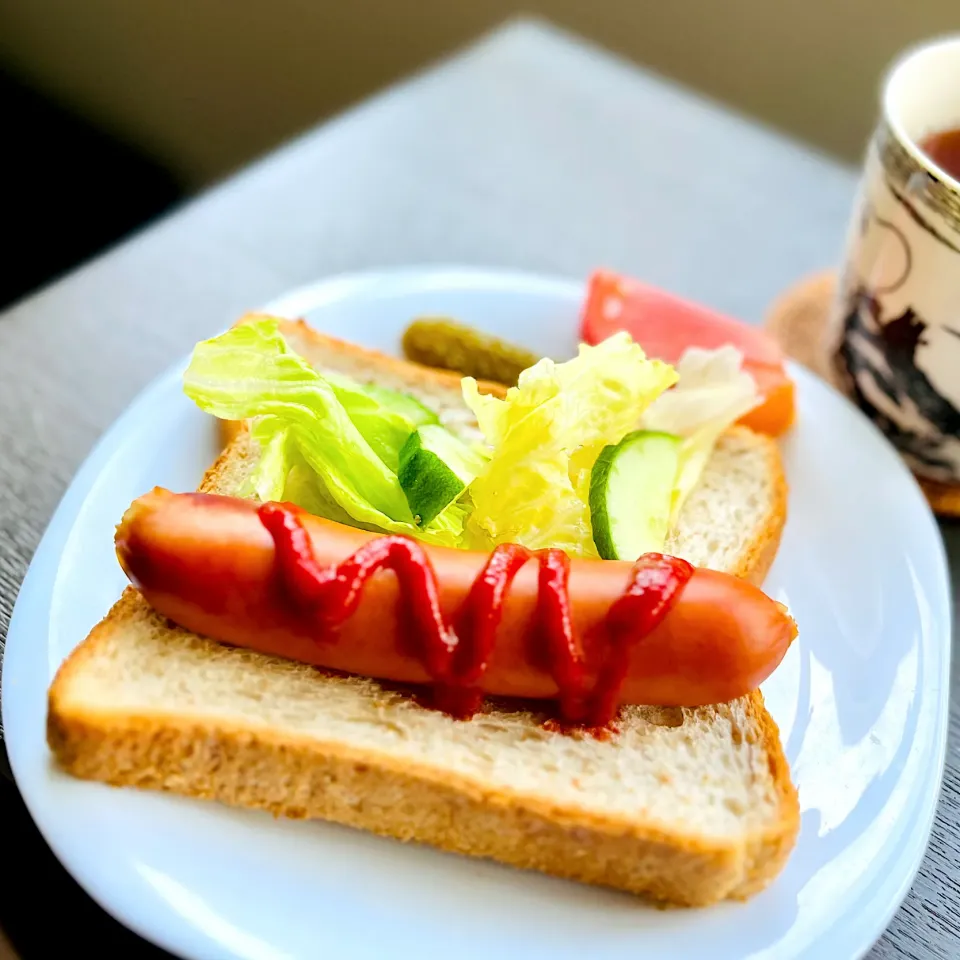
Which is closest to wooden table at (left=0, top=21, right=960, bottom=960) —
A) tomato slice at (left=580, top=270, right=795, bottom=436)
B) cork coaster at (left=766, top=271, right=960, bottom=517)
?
cork coaster at (left=766, top=271, right=960, bottom=517)

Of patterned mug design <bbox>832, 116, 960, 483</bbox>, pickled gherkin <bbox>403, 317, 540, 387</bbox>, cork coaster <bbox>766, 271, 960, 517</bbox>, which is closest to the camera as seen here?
patterned mug design <bbox>832, 116, 960, 483</bbox>

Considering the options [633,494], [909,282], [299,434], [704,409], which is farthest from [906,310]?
[299,434]

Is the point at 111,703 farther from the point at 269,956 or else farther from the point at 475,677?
the point at 475,677

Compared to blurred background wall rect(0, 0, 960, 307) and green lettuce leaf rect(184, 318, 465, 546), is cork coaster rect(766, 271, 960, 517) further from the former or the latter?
blurred background wall rect(0, 0, 960, 307)

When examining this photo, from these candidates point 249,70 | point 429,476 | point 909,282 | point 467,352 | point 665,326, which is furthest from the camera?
point 249,70

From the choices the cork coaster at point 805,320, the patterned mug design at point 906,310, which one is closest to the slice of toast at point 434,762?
the patterned mug design at point 906,310

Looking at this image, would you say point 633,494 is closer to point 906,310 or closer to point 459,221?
point 906,310

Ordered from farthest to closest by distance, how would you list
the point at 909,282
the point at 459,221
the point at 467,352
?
the point at 459,221 → the point at 467,352 → the point at 909,282
